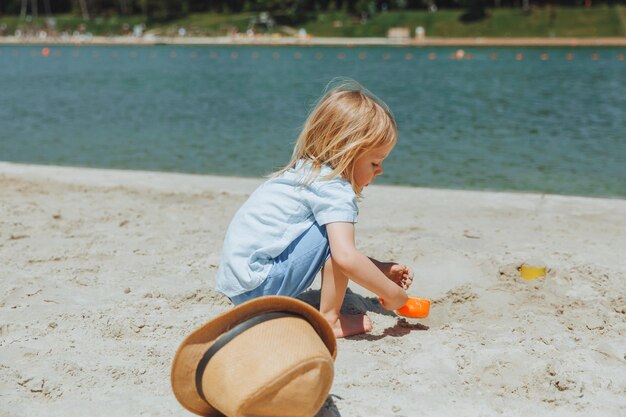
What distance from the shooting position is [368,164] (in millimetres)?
2986

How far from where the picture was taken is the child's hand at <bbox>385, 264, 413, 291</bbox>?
3.18m

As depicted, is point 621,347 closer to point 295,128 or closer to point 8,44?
point 295,128

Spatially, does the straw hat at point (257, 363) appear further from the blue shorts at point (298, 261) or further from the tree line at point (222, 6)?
the tree line at point (222, 6)

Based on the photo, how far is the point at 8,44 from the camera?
59.7 metres

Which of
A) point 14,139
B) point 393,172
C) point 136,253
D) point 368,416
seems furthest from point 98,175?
point 14,139

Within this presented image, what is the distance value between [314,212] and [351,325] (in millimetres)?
587

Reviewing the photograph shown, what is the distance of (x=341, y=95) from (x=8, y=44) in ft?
208

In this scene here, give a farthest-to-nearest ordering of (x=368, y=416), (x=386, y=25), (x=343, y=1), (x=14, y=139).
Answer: (x=343, y=1) < (x=386, y=25) < (x=14, y=139) < (x=368, y=416)

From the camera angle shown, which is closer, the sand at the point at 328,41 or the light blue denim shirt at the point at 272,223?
the light blue denim shirt at the point at 272,223

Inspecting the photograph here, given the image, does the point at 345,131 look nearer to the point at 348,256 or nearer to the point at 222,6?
the point at 348,256

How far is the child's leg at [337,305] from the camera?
2.92m

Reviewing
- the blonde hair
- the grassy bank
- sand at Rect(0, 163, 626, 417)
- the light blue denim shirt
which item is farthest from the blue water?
the grassy bank

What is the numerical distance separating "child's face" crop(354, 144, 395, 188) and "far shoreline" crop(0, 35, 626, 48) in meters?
45.9

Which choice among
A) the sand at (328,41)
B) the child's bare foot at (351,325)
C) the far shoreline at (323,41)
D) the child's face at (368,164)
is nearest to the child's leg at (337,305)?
the child's bare foot at (351,325)
